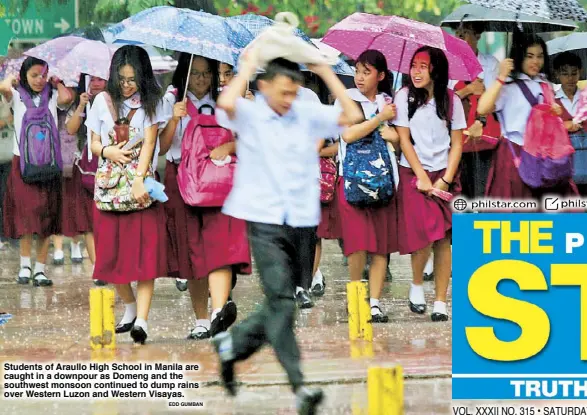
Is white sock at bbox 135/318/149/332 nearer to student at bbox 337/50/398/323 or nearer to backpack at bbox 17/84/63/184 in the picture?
student at bbox 337/50/398/323

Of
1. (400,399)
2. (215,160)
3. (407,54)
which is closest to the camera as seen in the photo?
(400,399)

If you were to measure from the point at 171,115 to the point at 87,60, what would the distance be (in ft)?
7.77

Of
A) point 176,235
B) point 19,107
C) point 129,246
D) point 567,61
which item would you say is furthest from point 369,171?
point 19,107

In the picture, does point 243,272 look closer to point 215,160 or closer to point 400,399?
point 215,160

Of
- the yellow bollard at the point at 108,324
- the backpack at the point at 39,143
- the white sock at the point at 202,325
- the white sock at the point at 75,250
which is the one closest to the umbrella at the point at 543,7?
the white sock at the point at 202,325

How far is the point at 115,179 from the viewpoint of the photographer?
32.2 ft

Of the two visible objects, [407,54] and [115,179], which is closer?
[115,179]

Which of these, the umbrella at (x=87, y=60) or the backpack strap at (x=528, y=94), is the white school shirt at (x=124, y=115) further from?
the backpack strap at (x=528, y=94)

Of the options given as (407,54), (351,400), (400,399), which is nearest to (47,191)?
(407,54)

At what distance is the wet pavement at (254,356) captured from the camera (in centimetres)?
811

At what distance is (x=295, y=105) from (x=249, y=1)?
10627 millimetres

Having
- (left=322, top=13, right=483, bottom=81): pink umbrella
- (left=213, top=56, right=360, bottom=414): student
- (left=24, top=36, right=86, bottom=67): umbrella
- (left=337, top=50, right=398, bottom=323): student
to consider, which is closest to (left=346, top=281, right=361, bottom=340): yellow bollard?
(left=337, top=50, right=398, bottom=323): student

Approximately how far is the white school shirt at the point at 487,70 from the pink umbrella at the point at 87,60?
2.66 metres

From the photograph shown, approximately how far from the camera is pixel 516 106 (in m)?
10.4
